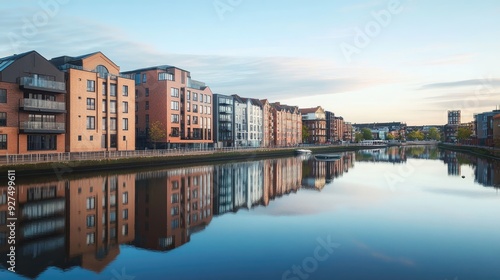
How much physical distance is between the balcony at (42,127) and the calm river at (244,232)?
1108 centimetres

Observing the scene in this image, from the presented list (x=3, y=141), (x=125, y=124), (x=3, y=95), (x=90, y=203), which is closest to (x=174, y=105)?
(x=125, y=124)

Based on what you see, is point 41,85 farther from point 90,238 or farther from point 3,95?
point 90,238

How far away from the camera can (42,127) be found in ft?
144

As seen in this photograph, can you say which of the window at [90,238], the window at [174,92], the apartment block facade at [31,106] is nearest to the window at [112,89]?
the apartment block facade at [31,106]

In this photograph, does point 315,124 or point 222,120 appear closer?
point 222,120

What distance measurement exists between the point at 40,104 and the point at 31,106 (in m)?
1.25

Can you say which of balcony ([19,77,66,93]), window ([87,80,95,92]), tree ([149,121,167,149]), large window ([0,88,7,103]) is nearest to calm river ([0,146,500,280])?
large window ([0,88,7,103])

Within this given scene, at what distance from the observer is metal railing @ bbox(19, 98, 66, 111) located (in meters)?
41.9

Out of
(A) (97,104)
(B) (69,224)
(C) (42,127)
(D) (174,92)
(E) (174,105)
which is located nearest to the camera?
(B) (69,224)

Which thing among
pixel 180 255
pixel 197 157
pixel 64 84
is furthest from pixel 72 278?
pixel 197 157

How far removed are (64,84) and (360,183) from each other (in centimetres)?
4002

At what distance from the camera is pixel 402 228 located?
2045cm

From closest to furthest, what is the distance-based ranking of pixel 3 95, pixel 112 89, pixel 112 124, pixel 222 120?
pixel 3 95
pixel 112 124
pixel 112 89
pixel 222 120

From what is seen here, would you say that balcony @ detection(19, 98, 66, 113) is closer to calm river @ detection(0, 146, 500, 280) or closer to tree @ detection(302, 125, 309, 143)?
calm river @ detection(0, 146, 500, 280)
